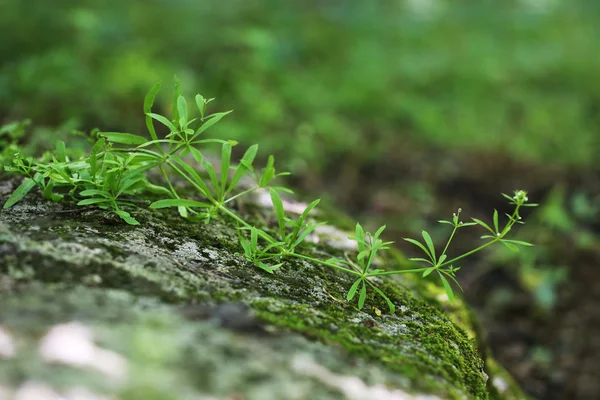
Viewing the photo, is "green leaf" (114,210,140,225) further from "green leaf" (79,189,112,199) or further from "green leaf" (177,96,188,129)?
"green leaf" (177,96,188,129)

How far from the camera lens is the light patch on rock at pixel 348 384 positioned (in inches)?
41.3

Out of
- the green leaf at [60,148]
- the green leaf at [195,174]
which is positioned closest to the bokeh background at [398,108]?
the green leaf at [60,148]

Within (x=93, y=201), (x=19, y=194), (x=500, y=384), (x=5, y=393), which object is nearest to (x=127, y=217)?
(x=93, y=201)

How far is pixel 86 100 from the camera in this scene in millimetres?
4242

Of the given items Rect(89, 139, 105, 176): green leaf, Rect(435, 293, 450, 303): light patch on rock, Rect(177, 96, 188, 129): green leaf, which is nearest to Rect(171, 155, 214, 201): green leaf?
Rect(177, 96, 188, 129): green leaf

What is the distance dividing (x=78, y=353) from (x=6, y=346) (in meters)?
0.13

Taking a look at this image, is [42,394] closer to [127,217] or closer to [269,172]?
[127,217]

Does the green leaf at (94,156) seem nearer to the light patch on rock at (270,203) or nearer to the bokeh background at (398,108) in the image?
the bokeh background at (398,108)

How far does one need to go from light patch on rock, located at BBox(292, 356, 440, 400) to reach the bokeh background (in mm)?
1390

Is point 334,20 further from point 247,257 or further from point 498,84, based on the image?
point 247,257

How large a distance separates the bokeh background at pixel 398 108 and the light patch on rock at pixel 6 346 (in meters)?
1.06

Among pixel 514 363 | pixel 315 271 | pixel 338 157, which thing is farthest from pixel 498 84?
pixel 315 271

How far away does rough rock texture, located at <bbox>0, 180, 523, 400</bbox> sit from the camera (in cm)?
94

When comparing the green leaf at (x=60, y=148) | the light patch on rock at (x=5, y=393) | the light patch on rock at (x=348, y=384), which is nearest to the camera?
the light patch on rock at (x=5, y=393)
